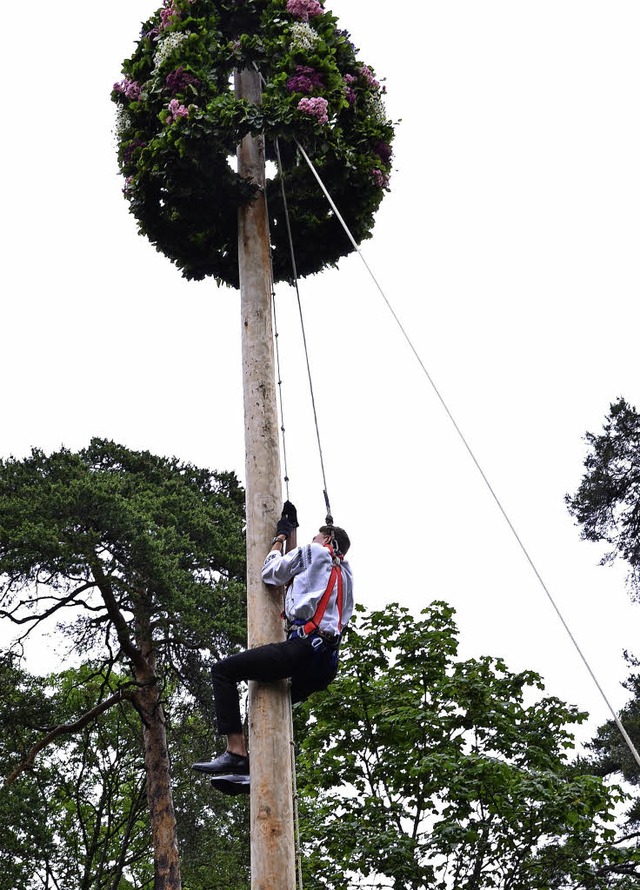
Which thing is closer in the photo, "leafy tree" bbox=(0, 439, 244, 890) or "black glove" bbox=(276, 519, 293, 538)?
"black glove" bbox=(276, 519, 293, 538)

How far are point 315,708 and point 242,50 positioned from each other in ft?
22.3

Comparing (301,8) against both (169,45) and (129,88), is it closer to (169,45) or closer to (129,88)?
(169,45)

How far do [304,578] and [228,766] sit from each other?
3.07 feet

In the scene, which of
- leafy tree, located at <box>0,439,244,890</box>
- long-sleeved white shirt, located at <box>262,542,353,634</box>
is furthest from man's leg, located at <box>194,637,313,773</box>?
leafy tree, located at <box>0,439,244,890</box>

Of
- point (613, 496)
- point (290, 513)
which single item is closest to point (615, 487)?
point (613, 496)

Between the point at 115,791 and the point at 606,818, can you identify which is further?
the point at 115,791

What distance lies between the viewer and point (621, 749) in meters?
15.7

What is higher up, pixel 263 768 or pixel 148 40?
pixel 148 40

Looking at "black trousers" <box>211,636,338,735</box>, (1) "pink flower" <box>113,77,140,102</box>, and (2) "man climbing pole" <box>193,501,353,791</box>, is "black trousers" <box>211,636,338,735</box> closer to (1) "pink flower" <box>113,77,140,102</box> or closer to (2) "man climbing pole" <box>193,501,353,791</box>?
(2) "man climbing pole" <box>193,501,353,791</box>

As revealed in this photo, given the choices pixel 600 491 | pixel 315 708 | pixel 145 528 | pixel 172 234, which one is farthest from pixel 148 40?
pixel 600 491

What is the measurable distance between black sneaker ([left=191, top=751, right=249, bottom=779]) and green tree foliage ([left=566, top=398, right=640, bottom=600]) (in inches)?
546

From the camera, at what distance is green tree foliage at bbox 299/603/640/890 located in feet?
29.5

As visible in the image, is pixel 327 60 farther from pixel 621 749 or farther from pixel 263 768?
pixel 621 749

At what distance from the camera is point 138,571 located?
14523 millimetres
